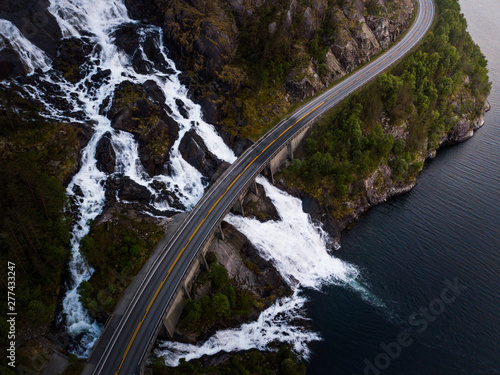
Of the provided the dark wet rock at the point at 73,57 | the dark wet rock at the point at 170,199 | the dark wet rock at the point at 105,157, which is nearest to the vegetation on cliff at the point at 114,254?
the dark wet rock at the point at 170,199

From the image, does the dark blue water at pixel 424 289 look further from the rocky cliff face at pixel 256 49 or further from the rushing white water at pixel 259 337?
the rocky cliff face at pixel 256 49

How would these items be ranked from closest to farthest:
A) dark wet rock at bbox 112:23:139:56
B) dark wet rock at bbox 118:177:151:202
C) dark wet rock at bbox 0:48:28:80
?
dark wet rock at bbox 118:177:151:202, dark wet rock at bbox 0:48:28:80, dark wet rock at bbox 112:23:139:56

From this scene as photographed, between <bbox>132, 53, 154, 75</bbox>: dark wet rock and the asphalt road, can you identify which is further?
<bbox>132, 53, 154, 75</bbox>: dark wet rock

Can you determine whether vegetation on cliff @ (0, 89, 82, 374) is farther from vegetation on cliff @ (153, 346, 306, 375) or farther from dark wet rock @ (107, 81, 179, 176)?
vegetation on cliff @ (153, 346, 306, 375)

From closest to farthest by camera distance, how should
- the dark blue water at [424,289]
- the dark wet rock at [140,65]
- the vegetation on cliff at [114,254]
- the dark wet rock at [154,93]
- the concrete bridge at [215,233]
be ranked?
the vegetation on cliff at [114,254]
the dark blue water at [424,289]
the concrete bridge at [215,233]
the dark wet rock at [154,93]
the dark wet rock at [140,65]

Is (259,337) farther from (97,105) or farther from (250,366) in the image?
(97,105)

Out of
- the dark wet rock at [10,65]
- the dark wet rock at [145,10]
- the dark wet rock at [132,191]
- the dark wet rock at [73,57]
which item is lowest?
the dark wet rock at [132,191]

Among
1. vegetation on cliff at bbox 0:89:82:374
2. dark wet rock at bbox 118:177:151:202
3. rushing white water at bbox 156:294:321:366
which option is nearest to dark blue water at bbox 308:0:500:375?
rushing white water at bbox 156:294:321:366

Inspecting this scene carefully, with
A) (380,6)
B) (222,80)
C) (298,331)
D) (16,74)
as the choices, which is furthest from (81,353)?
(380,6)
